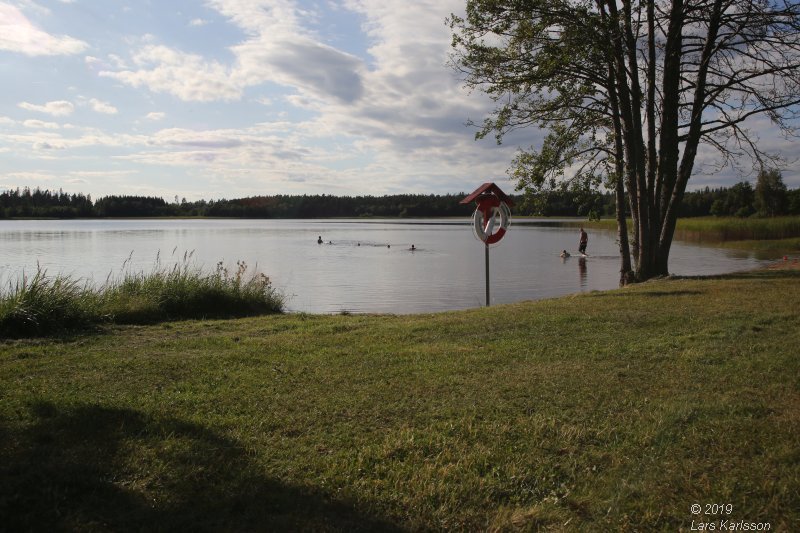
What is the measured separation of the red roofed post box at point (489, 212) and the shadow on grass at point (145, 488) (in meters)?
10.3

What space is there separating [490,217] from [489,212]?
0.12 metres

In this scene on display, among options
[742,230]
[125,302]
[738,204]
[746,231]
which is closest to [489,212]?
[125,302]

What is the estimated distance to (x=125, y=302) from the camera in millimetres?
10305

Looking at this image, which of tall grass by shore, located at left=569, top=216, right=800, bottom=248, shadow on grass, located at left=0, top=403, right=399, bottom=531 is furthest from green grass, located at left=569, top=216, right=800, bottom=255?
shadow on grass, located at left=0, top=403, right=399, bottom=531

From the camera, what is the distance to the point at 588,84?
1451cm

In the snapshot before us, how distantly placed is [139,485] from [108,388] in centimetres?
211

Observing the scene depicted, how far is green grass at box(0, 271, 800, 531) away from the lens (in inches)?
119

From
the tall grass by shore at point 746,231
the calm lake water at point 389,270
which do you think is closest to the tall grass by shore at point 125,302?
the calm lake water at point 389,270

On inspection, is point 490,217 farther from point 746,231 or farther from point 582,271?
point 746,231

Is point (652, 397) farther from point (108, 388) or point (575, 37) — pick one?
point (575, 37)

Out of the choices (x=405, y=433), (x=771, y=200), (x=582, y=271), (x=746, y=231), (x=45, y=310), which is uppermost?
(x=771, y=200)

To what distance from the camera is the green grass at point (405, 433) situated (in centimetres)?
303

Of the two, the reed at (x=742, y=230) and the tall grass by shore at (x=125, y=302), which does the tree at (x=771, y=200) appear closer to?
the reed at (x=742, y=230)

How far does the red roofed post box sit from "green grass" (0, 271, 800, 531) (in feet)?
21.6
